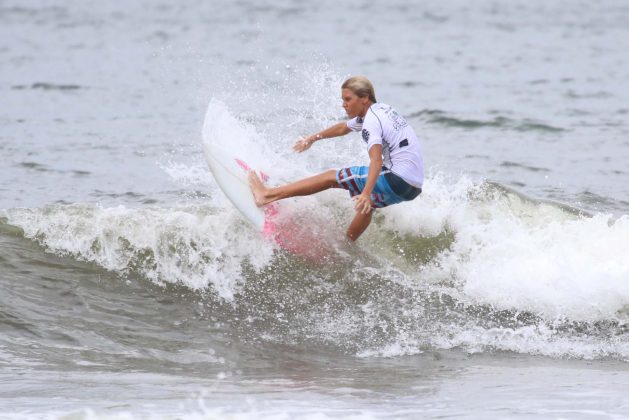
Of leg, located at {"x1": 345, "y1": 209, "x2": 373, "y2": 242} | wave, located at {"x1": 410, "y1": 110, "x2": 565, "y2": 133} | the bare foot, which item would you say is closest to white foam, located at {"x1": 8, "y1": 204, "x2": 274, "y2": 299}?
the bare foot

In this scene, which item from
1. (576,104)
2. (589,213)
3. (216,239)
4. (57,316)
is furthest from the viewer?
(576,104)

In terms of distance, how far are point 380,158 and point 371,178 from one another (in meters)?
0.19

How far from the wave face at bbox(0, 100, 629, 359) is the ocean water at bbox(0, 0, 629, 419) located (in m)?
0.02

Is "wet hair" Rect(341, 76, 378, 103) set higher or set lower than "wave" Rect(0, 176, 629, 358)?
higher

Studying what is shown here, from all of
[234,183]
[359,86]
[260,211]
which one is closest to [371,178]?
[359,86]

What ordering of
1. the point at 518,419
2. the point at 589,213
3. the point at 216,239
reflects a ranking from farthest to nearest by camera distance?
the point at 589,213, the point at 216,239, the point at 518,419

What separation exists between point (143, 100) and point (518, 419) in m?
15.7

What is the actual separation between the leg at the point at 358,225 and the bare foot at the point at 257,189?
2.85ft

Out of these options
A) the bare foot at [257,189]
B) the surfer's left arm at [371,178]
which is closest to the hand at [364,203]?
the surfer's left arm at [371,178]

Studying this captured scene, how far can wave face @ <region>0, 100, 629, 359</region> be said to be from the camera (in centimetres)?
806

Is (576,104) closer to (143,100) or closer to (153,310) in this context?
(143,100)

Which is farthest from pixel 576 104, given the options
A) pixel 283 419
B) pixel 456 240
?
pixel 283 419

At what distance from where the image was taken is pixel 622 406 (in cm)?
598

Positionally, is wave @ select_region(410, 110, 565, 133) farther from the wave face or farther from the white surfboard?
the white surfboard
